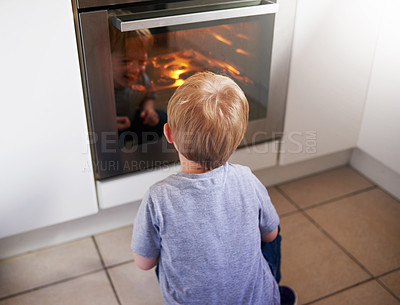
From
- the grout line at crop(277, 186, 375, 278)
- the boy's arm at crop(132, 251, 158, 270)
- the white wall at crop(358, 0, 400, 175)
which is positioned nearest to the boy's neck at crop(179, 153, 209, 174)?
the boy's arm at crop(132, 251, 158, 270)

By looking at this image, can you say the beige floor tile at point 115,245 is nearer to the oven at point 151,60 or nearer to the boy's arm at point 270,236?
the oven at point 151,60

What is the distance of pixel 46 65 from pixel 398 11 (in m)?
1.09

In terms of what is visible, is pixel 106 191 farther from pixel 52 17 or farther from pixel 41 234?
pixel 52 17

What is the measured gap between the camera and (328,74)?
5.16 feet

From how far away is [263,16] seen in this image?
137 centimetres

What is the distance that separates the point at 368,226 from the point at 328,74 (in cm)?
54

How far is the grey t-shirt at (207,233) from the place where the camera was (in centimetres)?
90

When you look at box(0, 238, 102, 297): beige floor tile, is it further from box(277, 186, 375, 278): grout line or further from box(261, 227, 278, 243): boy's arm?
box(277, 186, 375, 278): grout line

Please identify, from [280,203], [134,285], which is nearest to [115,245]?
[134,285]

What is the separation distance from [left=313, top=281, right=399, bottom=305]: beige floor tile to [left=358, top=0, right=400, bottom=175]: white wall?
17.9 inches

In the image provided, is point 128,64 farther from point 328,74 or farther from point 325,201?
point 325,201

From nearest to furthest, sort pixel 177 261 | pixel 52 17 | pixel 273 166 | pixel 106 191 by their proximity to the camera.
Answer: pixel 177 261 < pixel 52 17 < pixel 106 191 < pixel 273 166

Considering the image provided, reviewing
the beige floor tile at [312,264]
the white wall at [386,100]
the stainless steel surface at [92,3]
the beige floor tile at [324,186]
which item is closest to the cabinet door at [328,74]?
the white wall at [386,100]

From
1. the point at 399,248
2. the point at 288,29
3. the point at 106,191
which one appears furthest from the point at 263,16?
the point at 399,248
